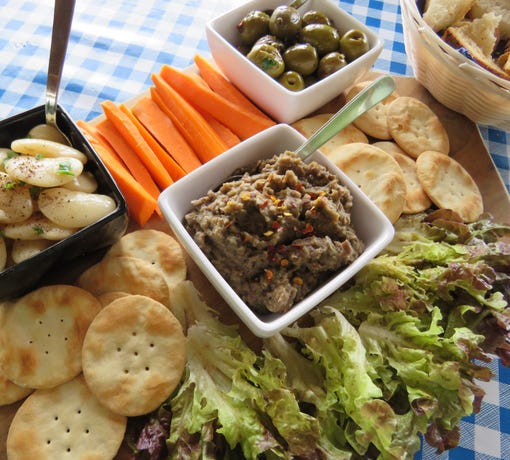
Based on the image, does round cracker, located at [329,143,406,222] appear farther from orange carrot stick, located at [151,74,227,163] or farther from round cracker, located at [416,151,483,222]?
orange carrot stick, located at [151,74,227,163]

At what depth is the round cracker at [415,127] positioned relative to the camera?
7.56 feet

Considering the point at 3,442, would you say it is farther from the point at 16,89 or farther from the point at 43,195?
the point at 16,89

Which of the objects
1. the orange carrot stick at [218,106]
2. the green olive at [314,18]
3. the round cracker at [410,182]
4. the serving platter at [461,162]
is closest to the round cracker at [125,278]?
the serving platter at [461,162]

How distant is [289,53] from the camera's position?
2254mm

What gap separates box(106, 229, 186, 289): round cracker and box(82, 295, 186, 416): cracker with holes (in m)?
0.22

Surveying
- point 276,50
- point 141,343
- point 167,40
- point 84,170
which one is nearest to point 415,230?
point 276,50

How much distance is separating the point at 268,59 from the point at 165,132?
0.59 meters

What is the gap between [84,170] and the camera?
1758 millimetres

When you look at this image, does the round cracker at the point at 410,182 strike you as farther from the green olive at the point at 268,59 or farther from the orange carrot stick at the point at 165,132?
the orange carrot stick at the point at 165,132

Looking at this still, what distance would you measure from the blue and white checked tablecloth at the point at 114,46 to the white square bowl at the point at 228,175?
124 centimetres

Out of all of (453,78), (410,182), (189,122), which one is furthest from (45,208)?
(453,78)

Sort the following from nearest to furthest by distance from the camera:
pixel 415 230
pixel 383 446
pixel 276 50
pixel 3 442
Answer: pixel 383 446, pixel 3 442, pixel 415 230, pixel 276 50

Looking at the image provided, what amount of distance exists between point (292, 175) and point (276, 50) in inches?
33.1

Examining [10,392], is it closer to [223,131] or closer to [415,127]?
[223,131]
